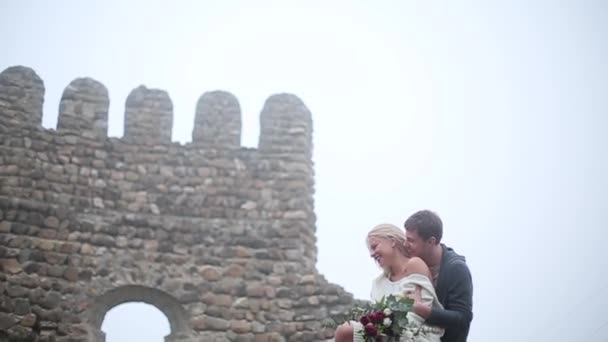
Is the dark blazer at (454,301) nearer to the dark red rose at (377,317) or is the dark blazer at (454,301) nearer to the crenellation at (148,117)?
the dark red rose at (377,317)

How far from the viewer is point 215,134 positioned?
1101cm

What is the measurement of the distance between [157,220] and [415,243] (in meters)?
5.67

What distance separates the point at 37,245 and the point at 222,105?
2585 millimetres

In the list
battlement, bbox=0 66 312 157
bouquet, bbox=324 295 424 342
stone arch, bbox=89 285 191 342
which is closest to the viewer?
bouquet, bbox=324 295 424 342

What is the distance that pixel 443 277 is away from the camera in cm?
526

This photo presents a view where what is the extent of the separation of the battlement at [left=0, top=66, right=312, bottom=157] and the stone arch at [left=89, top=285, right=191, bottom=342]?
1724 millimetres

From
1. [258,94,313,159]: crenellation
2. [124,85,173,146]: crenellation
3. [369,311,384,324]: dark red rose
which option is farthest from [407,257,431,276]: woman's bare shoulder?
[124,85,173,146]: crenellation

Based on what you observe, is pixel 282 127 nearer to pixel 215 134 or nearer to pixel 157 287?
pixel 215 134

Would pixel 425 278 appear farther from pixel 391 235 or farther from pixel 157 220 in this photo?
pixel 157 220

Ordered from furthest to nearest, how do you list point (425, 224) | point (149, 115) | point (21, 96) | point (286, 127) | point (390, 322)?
point (286, 127) → point (149, 115) → point (21, 96) → point (425, 224) → point (390, 322)

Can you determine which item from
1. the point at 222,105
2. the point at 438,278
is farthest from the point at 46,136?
the point at 438,278

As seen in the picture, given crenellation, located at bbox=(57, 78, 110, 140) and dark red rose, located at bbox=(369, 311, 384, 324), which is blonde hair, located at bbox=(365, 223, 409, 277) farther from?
crenellation, located at bbox=(57, 78, 110, 140)

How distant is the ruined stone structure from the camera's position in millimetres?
10055

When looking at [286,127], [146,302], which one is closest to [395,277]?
[146,302]
